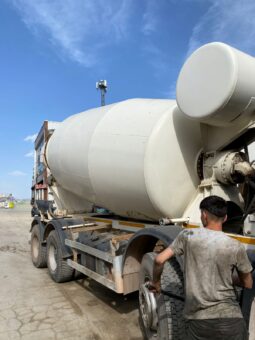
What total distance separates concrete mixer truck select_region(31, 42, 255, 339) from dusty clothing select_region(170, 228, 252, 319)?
566 mm

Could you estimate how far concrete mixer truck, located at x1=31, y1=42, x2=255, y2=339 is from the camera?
3.24 metres

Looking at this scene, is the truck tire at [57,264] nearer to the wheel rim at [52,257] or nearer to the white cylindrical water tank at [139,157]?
the wheel rim at [52,257]

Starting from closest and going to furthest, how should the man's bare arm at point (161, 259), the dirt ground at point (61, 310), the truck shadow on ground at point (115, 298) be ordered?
the man's bare arm at point (161, 259) → the dirt ground at point (61, 310) → the truck shadow on ground at point (115, 298)

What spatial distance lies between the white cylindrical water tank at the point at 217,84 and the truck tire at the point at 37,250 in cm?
528

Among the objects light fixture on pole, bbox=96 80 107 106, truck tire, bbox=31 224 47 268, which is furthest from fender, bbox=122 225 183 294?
light fixture on pole, bbox=96 80 107 106

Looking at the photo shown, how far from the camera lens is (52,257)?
6969 mm

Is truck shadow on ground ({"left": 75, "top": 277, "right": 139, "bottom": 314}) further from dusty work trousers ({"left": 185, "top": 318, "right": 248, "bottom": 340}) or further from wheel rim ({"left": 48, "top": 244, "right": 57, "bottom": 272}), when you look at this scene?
dusty work trousers ({"left": 185, "top": 318, "right": 248, "bottom": 340})

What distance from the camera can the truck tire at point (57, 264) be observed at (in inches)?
253

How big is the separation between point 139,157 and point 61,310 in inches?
102

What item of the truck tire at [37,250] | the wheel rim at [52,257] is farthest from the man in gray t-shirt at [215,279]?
the truck tire at [37,250]

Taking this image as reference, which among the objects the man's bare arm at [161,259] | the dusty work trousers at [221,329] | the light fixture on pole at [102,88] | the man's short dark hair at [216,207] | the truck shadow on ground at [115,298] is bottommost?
the truck shadow on ground at [115,298]

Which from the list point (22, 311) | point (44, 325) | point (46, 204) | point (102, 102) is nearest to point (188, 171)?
point (44, 325)

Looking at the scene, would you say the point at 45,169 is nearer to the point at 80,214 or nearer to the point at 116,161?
the point at 80,214

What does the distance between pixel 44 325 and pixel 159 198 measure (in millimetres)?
2253
